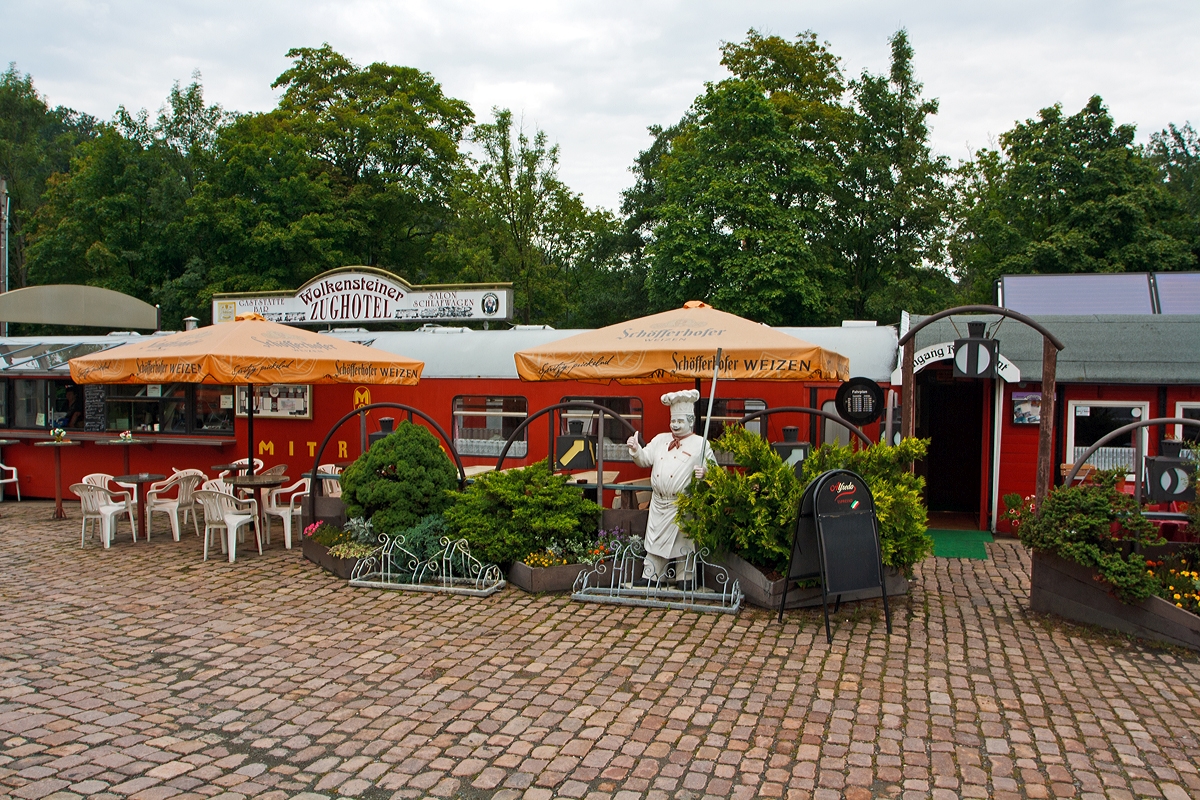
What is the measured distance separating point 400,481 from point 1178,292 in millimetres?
12087

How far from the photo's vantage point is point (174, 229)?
29328 millimetres

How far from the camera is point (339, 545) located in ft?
29.8

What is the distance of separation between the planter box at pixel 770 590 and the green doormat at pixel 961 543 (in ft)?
10.0

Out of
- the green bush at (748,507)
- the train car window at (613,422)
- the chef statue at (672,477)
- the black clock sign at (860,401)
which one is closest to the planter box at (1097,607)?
the green bush at (748,507)

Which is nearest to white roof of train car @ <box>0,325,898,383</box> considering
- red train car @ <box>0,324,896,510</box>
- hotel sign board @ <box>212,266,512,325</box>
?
red train car @ <box>0,324,896,510</box>

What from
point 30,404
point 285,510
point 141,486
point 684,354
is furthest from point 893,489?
point 30,404

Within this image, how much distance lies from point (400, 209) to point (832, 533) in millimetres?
27166

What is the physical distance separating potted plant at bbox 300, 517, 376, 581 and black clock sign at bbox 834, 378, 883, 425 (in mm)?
5410

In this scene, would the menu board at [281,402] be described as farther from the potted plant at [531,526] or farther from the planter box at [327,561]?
the potted plant at [531,526]

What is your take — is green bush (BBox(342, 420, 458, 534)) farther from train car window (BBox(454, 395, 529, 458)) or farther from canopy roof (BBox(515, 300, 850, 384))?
train car window (BBox(454, 395, 529, 458))

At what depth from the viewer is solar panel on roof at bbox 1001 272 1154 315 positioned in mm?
12859

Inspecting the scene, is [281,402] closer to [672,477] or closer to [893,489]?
[672,477]

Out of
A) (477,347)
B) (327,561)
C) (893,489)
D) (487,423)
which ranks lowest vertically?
(327,561)

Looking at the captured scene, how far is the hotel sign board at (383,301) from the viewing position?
1455cm
